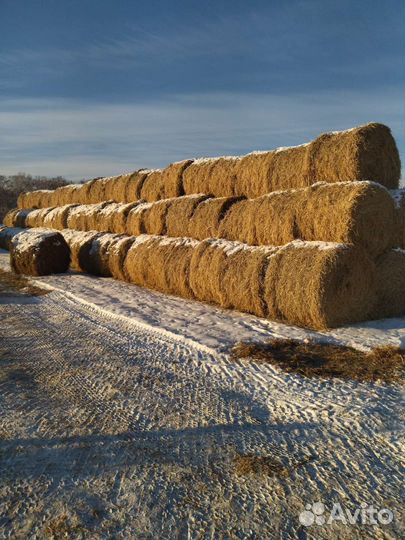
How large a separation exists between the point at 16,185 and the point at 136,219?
44.7 meters

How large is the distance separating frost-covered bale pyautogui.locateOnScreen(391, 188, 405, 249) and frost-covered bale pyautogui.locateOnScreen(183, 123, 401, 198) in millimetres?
274

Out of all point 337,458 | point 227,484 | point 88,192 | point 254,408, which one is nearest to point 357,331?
point 254,408

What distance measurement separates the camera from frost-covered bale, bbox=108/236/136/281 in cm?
1309

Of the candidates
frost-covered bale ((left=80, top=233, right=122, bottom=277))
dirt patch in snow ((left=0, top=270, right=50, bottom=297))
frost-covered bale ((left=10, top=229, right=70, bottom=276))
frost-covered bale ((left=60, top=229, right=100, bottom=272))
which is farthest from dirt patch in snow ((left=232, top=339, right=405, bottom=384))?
frost-covered bale ((left=60, top=229, right=100, bottom=272))

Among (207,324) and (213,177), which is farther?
(213,177)

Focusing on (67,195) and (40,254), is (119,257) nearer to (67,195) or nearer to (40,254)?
(40,254)

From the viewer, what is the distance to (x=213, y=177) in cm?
1115

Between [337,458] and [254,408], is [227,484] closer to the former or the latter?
[337,458]

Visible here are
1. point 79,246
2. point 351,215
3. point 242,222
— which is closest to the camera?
point 351,215

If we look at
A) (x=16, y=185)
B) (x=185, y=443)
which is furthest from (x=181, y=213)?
(x=16, y=185)

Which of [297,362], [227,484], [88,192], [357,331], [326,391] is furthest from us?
[88,192]

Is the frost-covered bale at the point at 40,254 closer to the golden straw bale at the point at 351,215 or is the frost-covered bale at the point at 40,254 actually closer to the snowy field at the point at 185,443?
the snowy field at the point at 185,443

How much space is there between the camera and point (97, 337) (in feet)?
22.6

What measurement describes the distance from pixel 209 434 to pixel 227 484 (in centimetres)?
73
